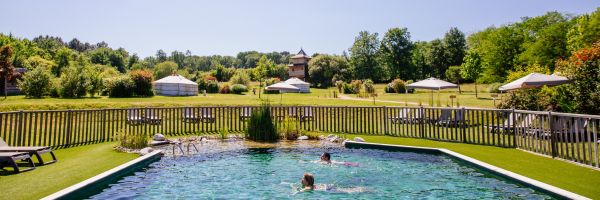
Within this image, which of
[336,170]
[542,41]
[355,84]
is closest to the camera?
[336,170]

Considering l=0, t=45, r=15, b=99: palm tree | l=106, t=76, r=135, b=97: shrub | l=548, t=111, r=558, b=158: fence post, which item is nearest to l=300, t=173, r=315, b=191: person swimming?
l=548, t=111, r=558, b=158: fence post

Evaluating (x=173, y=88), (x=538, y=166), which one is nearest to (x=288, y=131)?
(x=538, y=166)

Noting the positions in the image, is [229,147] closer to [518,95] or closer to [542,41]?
[518,95]

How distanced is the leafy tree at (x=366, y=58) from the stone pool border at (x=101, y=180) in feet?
206

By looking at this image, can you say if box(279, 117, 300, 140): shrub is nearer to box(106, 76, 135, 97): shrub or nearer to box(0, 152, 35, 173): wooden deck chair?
box(0, 152, 35, 173): wooden deck chair

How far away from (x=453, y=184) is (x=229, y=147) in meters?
6.97

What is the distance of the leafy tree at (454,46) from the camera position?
231 ft

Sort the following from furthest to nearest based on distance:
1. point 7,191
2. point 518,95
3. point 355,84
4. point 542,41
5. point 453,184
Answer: point 355,84 < point 542,41 < point 518,95 < point 453,184 < point 7,191

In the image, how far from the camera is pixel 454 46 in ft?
235

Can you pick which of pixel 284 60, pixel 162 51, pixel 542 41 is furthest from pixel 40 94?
pixel 284 60

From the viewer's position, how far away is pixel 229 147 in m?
12.1

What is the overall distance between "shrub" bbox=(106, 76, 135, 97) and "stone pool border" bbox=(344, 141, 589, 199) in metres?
27.5

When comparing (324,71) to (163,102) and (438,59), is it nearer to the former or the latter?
(438,59)

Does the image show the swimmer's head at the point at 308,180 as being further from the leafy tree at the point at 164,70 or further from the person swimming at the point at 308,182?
the leafy tree at the point at 164,70
